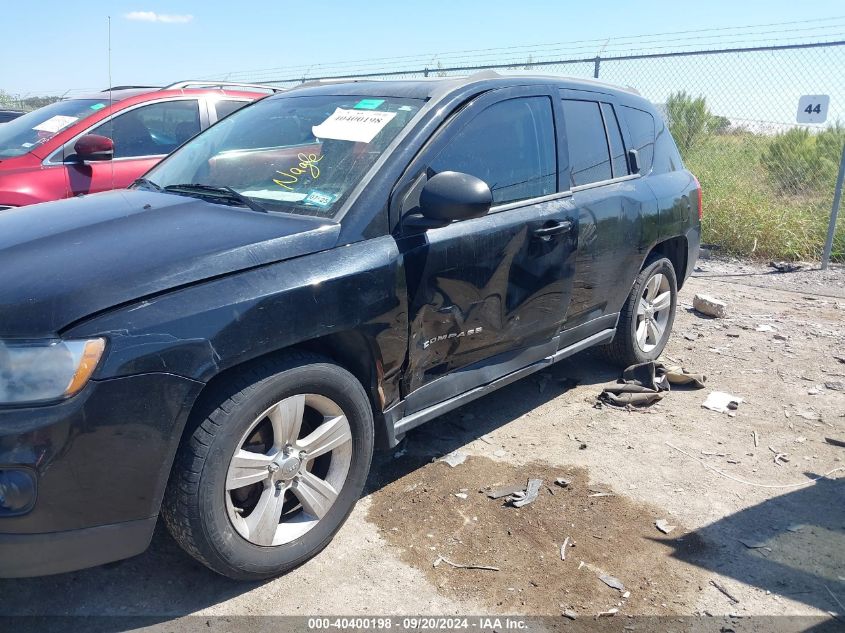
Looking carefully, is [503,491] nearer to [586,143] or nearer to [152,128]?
[586,143]

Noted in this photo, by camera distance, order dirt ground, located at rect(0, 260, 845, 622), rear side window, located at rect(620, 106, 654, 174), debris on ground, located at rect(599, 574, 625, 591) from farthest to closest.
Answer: rear side window, located at rect(620, 106, 654, 174) → debris on ground, located at rect(599, 574, 625, 591) → dirt ground, located at rect(0, 260, 845, 622)

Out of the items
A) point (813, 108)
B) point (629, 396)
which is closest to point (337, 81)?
point (629, 396)

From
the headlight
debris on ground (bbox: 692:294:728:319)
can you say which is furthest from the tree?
the headlight

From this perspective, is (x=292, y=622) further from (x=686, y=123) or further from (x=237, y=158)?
(x=686, y=123)

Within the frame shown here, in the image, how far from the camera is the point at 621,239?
4.42m

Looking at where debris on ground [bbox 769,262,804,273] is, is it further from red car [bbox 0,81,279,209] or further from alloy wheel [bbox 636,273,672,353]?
red car [bbox 0,81,279,209]

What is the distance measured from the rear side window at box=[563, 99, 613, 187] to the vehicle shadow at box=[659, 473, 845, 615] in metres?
1.91

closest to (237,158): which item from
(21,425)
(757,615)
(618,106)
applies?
(21,425)

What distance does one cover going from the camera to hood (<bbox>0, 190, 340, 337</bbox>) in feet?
7.66

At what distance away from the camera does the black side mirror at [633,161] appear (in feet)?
15.4

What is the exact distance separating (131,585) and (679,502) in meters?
2.40

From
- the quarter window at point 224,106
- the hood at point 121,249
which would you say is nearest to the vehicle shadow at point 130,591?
the hood at point 121,249

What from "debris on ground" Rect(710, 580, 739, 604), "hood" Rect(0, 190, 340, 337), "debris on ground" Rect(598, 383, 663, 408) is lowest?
"debris on ground" Rect(710, 580, 739, 604)

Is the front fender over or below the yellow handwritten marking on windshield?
below
